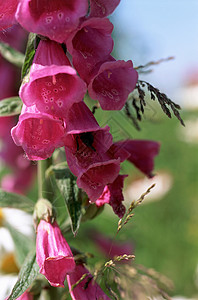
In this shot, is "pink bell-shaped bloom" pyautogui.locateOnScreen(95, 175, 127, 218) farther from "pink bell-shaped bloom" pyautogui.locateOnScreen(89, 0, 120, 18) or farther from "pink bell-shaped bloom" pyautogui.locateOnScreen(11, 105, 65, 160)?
"pink bell-shaped bloom" pyautogui.locateOnScreen(89, 0, 120, 18)

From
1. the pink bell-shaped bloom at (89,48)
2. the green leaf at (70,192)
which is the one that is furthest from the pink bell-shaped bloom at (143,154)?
the pink bell-shaped bloom at (89,48)

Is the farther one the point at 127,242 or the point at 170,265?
the point at 170,265

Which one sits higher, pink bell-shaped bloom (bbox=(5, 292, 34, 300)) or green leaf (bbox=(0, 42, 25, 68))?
green leaf (bbox=(0, 42, 25, 68))

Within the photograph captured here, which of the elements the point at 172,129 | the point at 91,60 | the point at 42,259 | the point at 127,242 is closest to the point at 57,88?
the point at 91,60

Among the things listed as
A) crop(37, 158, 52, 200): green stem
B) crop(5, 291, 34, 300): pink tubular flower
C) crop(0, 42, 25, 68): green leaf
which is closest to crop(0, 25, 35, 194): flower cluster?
crop(0, 42, 25, 68): green leaf

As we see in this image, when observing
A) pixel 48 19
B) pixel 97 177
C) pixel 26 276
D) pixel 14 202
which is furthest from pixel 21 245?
pixel 48 19

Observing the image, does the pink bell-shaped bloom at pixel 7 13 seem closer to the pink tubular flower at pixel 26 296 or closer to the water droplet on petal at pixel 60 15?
the water droplet on petal at pixel 60 15

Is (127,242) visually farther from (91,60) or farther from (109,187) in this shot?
(91,60)
